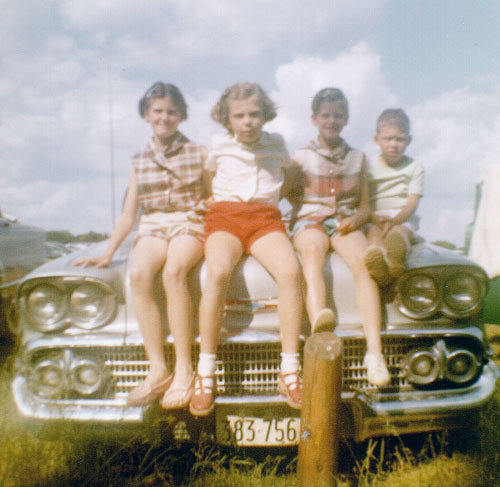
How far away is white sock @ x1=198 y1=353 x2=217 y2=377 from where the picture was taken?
200 centimetres

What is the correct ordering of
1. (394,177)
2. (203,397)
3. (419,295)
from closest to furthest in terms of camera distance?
(203,397)
(419,295)
(394,177)

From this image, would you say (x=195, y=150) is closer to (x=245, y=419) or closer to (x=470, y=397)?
(x=245, y=419)

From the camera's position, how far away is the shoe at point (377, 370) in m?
2.01

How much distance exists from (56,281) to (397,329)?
1.62 meters

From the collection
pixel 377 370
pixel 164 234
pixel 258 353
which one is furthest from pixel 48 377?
pixel 377 370

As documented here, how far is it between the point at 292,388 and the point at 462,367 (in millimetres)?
859

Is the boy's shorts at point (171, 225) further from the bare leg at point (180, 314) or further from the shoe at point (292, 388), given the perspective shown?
the shoe at point (292, 388)

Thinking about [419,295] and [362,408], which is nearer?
[362,408]

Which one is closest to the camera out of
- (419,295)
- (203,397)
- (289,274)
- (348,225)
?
(203,397)

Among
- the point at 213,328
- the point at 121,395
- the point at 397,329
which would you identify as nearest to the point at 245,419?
the point at 213,328

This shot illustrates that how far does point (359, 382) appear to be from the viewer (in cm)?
218

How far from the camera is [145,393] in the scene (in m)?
2.02

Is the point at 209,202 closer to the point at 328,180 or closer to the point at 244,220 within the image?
the point at 244,220

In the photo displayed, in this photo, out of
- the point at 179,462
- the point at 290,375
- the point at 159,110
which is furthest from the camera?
the point at 159,110
